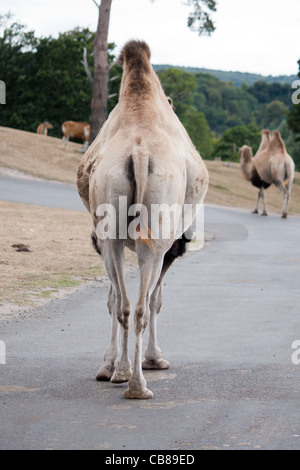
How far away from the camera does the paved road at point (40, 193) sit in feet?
80.0

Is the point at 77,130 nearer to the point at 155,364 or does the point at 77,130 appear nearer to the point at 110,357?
the point at 155,364

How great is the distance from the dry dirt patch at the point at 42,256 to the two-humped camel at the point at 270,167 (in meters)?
10.6

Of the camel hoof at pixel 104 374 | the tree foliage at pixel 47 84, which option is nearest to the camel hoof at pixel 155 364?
the camel hoof at pixel 104 374

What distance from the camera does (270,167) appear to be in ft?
99.8

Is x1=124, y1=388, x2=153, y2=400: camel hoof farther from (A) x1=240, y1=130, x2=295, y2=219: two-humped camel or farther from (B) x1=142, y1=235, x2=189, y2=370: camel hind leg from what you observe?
(A) x1=240, y1=130, x2=295, y2=219: two-humped camel

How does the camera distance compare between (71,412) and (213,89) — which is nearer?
(71,412)

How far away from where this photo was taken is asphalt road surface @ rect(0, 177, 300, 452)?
4906 mm

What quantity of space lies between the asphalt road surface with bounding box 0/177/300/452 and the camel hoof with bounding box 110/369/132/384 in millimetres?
119

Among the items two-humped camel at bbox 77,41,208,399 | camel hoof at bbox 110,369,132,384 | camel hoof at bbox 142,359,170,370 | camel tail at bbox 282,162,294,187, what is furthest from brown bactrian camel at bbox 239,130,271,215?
camel hoof at bbox 110,369,132,384

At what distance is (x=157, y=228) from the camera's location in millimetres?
6004

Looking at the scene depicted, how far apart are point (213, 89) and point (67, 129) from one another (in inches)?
5858

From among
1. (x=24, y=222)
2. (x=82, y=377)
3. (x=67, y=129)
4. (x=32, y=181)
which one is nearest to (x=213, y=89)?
(x=67, y=129)

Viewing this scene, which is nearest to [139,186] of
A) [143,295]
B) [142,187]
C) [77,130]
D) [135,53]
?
[142,187]
